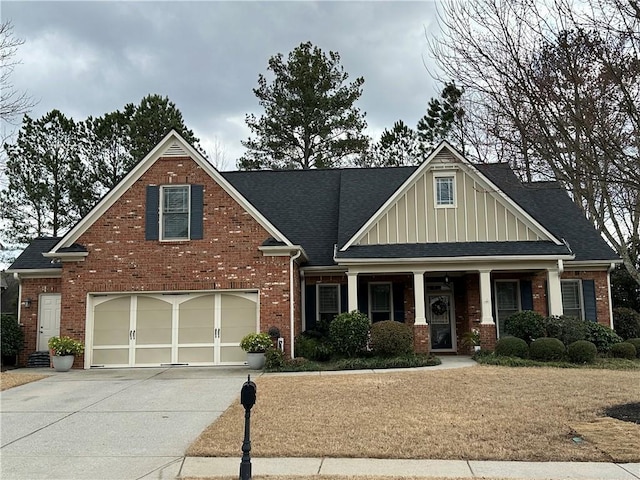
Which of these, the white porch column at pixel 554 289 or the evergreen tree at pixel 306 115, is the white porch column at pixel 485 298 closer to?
the white porch column at pixel 554 289

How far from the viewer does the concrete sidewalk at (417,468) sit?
21.8 ft

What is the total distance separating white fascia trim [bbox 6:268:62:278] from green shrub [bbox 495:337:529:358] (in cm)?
1347

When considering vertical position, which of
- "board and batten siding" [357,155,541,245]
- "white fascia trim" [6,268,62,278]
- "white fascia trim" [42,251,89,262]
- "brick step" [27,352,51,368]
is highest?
"board and batten siding" [357,155,541,245]

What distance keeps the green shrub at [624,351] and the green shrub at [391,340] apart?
18.4 ft

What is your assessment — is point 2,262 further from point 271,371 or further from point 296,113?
point 271,371

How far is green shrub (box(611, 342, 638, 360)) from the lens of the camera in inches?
649

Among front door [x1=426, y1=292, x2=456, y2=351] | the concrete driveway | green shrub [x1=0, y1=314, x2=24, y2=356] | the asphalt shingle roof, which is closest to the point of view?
the concrete driveway

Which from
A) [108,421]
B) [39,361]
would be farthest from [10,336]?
[108,421]

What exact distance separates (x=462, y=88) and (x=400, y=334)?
8.93 m

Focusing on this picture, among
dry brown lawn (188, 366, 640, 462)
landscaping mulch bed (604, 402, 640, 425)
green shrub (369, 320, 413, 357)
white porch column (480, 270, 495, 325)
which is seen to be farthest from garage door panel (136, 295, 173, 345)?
landscaping mulch bed (604, 402, 640, 425)

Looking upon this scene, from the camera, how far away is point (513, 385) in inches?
477

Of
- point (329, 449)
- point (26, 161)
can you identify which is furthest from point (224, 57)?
point (26, 161)

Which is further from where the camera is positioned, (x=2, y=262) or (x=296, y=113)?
(x=296, y=113)

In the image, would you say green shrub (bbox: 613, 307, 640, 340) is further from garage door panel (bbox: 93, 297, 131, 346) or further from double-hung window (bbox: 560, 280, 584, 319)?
garage door panel (bbox: 93, 297, 131, 346)
